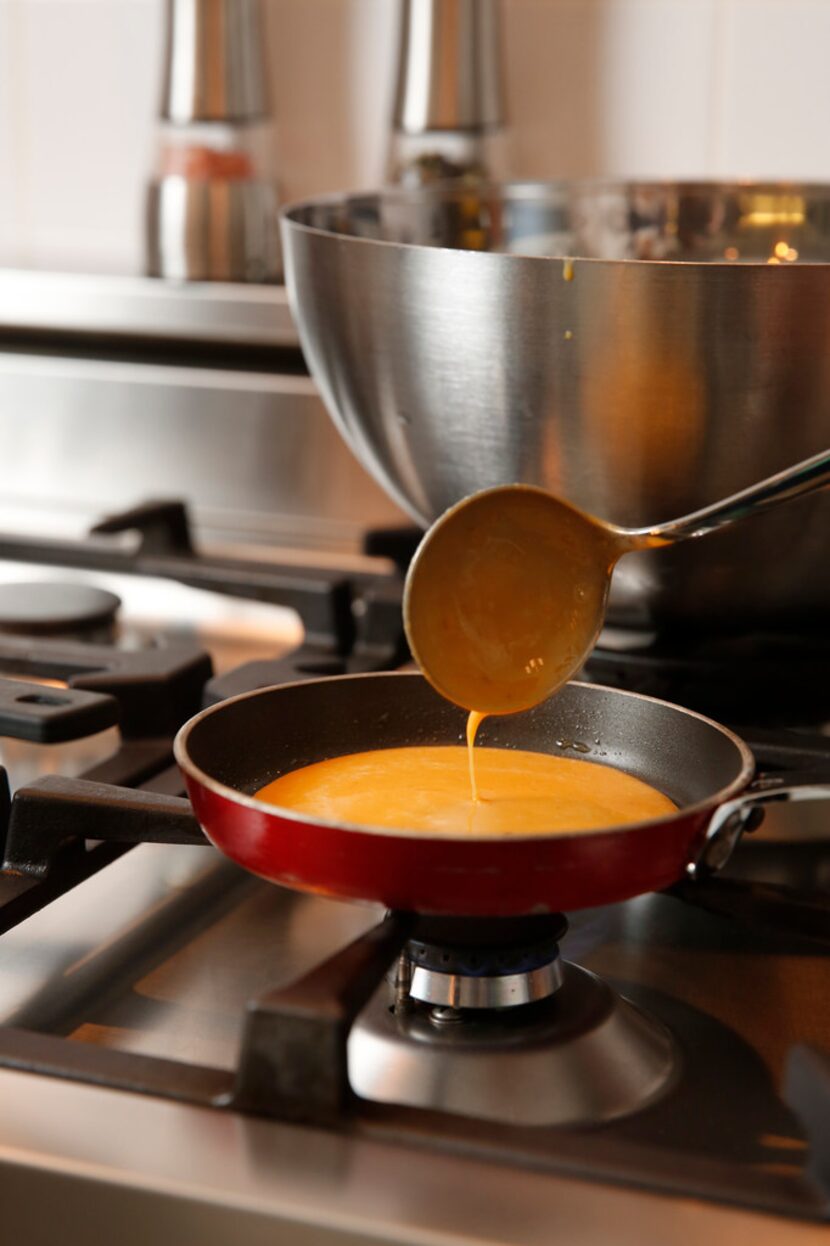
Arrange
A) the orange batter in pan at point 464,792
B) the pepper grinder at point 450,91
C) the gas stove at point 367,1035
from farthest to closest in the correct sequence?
1. the pepper grinder at point 450,91
2. the orange batter in pan at point 464,792
3. the gas stove at point 367,1035

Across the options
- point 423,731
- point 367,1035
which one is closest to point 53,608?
point 423,731

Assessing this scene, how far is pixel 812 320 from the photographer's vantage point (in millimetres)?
502

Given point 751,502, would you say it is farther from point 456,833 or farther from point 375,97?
point 375,97

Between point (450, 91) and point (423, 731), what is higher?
point (450, 91)

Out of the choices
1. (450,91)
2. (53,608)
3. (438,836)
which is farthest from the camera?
(450,91)

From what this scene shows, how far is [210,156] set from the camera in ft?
3.07

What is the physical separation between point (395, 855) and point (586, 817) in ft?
0.32

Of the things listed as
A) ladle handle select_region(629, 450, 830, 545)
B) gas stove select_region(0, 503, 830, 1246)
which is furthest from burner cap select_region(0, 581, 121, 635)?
ladle handle select_region(629, 450, 830, 545)

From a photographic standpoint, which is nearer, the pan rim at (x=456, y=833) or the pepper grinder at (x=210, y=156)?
the pan rim at (x=456, y=833)

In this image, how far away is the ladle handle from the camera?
0.47 m

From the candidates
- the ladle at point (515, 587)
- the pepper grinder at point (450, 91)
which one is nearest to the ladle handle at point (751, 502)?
the ladle at point (515, 587)

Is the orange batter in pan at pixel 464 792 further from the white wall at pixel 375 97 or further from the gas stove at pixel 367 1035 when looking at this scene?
the white wall at pixel 375 97

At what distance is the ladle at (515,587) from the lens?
1.61ft

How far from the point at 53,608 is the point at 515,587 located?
0.33m
